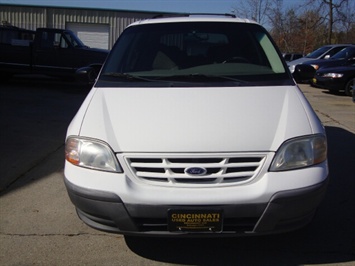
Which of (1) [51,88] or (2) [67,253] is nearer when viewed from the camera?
(2) [67,253]

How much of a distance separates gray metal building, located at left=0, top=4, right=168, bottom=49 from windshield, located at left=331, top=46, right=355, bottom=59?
610 inches

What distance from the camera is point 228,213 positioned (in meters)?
2.82

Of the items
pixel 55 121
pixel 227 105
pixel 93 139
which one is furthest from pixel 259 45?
pixel 55 121

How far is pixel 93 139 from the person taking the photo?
121 inches

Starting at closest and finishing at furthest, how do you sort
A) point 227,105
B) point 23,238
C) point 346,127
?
1. point 227,105
2. point 23,238
3. point 346,127

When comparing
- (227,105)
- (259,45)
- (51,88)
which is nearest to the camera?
(227,105)

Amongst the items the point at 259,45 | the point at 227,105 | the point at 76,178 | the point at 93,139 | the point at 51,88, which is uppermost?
the point at 259,45

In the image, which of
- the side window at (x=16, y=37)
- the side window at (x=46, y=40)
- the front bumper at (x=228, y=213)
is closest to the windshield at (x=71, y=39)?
the side window at (x=46, y=40)

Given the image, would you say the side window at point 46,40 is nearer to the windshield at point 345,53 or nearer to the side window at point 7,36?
the side window at point 7,36

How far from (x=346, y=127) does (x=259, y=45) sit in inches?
177

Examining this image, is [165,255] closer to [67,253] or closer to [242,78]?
[67,253]

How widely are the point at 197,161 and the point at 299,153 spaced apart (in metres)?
0.73

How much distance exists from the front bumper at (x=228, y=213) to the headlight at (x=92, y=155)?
0.60 feet

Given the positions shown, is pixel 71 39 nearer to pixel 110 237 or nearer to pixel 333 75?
pixel 333 75
